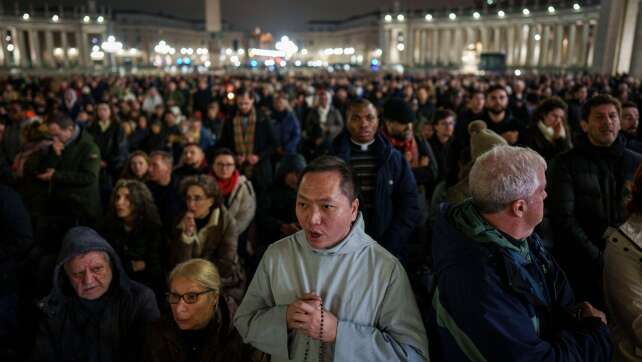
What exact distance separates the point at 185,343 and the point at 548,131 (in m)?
4.71

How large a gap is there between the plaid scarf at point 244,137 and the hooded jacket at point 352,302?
578 centimetres

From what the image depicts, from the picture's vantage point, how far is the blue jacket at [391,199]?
4188mm

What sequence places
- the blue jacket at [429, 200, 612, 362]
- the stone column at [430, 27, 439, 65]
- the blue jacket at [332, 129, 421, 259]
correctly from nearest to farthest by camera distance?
1. the blue jacket at [429, 200, 612, 362]
2. the blue jacket at [332, 129, 421, 259]
3. the stone column at [430, 27, 439, 65]

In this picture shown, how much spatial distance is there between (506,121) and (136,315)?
472 centimetres

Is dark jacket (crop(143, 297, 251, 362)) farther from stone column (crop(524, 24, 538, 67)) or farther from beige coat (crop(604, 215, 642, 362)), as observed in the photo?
stone column (crop(524, 24, 538, 67))

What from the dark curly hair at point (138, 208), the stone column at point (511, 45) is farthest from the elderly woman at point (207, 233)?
the stone column at point (511, 45)


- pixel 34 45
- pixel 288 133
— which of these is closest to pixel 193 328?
pixel 288 133

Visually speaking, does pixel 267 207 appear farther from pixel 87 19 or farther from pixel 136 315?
pixel 87 19

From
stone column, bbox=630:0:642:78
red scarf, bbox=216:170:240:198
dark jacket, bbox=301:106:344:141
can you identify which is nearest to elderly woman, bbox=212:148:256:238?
red scarf, bbox=216:170:240:198

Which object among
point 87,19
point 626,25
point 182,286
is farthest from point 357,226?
point 87,19

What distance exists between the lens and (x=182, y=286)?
10.2 feet

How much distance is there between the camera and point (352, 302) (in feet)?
7.36

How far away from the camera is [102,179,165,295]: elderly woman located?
15.5ft

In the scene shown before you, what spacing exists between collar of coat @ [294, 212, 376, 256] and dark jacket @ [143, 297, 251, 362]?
3.33ft
